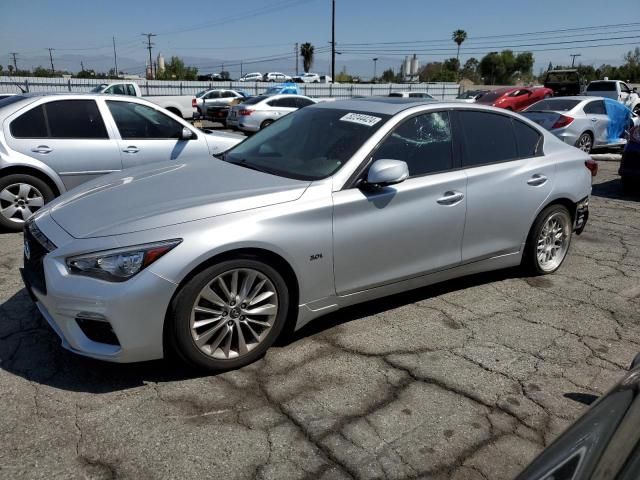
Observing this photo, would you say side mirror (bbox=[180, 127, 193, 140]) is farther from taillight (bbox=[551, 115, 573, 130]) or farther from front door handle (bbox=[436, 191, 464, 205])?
taillight (bbox=[551, 115, 573, 130])

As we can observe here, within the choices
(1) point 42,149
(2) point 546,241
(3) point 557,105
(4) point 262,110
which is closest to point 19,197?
(1) point 42,149

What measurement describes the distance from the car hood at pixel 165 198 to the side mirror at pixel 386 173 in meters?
0.43

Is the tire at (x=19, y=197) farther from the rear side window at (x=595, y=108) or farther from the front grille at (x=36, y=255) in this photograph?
the rear side window at (x=595, y=108)

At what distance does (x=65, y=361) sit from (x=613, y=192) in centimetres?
874

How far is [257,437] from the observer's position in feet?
8.77

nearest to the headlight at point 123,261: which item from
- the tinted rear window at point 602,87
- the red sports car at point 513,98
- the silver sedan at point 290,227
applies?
the silver sedan at point 290,227

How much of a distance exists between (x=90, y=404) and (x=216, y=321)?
2.58 feet

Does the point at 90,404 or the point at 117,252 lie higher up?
the point at 117,252

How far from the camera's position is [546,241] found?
4.84m

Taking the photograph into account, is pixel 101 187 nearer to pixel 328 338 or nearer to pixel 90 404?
pixel 90 404

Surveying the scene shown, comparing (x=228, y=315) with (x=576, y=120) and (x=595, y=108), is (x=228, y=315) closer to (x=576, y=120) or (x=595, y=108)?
(x=576, y=120)

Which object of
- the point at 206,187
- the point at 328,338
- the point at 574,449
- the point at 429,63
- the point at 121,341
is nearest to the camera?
the point at 574,449

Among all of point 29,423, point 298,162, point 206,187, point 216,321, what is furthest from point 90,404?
point 298,162

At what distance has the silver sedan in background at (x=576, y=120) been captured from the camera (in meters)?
11.5
